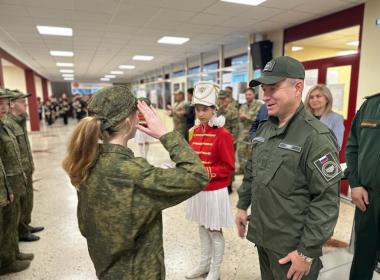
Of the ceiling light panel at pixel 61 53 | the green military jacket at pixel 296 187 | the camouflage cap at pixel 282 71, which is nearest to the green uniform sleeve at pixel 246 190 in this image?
the green military jacket at pixel 296 187

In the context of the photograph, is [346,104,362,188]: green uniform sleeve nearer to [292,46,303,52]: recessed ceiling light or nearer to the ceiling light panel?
[292,46,303,52]: recessed ceiling light

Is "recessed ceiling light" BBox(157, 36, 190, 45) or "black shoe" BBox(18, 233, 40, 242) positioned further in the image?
"recessed ceiling light" BBox(157, 36, 190, 45)

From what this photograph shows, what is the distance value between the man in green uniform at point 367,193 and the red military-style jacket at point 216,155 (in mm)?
829

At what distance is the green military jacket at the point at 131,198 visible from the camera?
36.3 inches

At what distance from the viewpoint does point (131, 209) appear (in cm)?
94

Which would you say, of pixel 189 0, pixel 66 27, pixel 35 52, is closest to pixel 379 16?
pixel 189 0

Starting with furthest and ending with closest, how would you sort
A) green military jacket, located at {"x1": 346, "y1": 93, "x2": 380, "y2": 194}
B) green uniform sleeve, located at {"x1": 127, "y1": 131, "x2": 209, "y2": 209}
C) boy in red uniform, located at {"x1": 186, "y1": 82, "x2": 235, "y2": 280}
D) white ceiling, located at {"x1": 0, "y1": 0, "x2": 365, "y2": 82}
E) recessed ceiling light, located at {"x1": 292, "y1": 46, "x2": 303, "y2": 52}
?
1. recessed ceiling light, located at {"x1": 292, "y1": 46, "x2": 303, "y2": 52}
2. white ceiling, located at {"x1": 0, "y1": 0, "x2": 365, "y2": 82}
3. boy in red uniform, located at {"x1": 186, "y1": 82, "x2": 235, "y2": 280}
4. green military jacket, located at {"x1": 346, "y1": 93, "x2": 380, "y2": 194}
5. green uniform sleeve, located at {"x1": 127, "y1": 131, "x2": 209, "y2": 209}

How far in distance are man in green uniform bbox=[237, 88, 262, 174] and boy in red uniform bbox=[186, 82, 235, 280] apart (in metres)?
2.67

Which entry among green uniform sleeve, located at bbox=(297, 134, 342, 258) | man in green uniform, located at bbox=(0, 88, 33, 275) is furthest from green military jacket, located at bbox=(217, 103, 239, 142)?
green uniform sleeve, located at bbox=(297, 134, 342, 258)

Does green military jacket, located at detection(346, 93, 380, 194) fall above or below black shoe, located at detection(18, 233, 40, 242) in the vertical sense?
above

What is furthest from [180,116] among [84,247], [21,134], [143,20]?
[84,247]

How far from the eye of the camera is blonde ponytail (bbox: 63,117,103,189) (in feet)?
3.08

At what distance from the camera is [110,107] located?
96 centimetres

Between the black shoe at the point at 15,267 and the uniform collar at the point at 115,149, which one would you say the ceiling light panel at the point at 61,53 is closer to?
the black shoe at the point at 15,267
